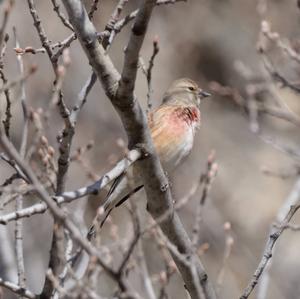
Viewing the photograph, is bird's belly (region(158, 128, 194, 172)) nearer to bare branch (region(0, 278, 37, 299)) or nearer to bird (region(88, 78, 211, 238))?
bird (region(88, 78, 211, 238))

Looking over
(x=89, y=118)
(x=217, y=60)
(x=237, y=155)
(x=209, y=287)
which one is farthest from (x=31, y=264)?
(x=217, y=60)

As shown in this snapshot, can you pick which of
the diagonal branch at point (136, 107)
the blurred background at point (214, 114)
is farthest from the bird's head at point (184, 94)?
the blurred background at point (214, 114)

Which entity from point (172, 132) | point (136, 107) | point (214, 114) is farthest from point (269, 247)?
point (214, 114)

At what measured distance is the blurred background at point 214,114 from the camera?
12.0m

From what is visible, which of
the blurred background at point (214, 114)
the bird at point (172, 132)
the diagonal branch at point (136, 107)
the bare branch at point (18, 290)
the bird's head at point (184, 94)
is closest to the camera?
the diagonal branch at point (136, 107)

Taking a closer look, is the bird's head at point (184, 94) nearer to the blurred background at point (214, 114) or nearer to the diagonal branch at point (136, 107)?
the diagonal branch at point (136, 107)

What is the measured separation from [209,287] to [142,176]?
935 millimetres

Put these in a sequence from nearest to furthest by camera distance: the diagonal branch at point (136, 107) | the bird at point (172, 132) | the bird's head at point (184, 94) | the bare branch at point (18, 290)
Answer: the diagonal branch at point (136, 107), the bare branch at point (18, 290), the bird at point (172, 132), the bird's head at point (184, 94)

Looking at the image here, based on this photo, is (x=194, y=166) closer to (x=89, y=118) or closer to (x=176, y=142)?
(x=89, y=118)

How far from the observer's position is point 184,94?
7617mm

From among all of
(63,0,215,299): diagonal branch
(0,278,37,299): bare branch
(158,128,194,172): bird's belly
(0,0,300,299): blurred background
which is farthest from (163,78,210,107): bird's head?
(0,278,37,299): bare branch

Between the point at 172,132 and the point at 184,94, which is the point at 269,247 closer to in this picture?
the point at 172,132

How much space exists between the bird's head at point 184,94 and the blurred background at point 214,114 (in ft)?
9.90

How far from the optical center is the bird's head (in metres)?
7.46
